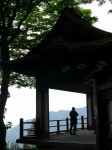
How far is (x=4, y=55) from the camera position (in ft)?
66.3

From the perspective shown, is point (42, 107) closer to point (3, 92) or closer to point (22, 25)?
point (3, 92)

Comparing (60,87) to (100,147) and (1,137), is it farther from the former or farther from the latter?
(100,147)

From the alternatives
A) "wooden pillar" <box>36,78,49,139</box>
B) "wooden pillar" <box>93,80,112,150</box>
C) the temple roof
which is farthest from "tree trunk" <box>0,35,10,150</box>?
"wooden pillar" <box>93,80,112,150</box>

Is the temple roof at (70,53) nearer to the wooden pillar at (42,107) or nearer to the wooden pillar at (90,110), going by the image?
the wooden pillar at (42,107)

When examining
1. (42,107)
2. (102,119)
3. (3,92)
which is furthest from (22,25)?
(102,119)

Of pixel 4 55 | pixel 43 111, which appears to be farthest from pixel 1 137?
pixel 4 55

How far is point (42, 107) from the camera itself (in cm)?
1641

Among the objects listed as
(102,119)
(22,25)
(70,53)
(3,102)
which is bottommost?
(102,119)

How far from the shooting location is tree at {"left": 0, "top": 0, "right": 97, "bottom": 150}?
65.8 ft

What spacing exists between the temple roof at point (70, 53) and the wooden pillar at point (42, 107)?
2.73 ft

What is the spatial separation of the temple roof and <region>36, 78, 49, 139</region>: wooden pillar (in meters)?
0.83

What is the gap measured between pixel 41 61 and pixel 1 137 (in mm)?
6454

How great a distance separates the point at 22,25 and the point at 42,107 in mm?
8359

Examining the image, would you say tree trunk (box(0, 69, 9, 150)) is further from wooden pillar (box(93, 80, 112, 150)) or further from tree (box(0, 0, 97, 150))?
wooden pillar (box(93, 80, 112, 150))
